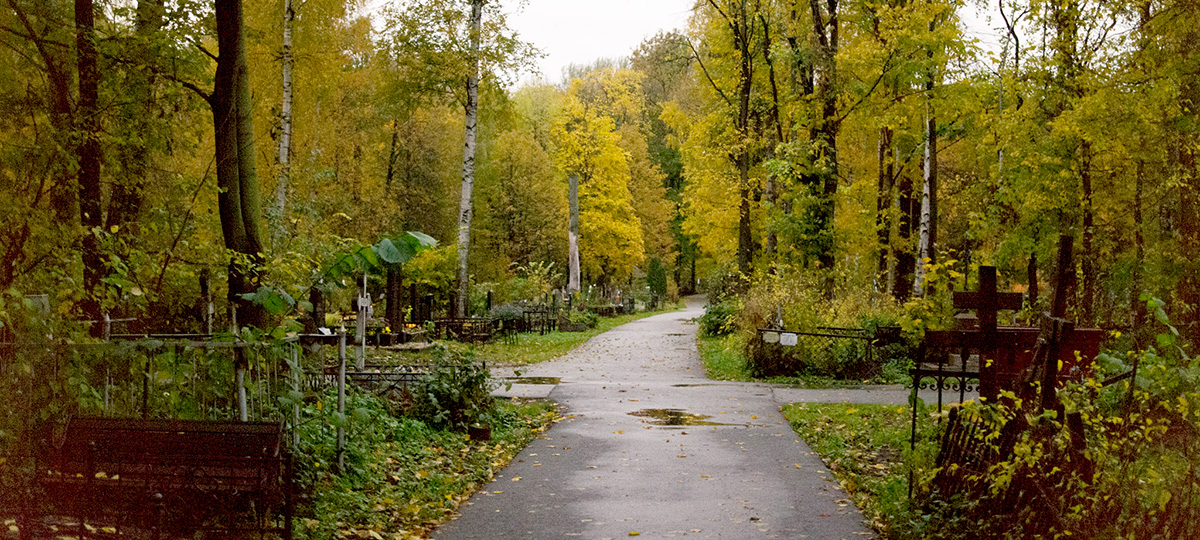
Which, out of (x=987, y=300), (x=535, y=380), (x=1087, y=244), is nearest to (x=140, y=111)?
(x=987, y=300)

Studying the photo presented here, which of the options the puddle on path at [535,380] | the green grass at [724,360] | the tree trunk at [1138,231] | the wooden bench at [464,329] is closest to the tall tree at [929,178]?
the tree trunk at [1138,231]

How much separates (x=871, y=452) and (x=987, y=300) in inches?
155

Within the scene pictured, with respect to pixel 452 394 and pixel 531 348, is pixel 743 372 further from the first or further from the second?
pixel 452 394

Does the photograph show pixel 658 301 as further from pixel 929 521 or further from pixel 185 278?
pixel 929 521

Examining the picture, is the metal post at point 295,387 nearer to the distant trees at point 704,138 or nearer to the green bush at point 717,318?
the distant trees at point 704,138

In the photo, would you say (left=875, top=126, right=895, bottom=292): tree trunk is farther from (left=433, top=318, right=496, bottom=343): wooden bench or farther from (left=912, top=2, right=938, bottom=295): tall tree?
(left=433, top=318, right=496, bottom=343): wooden bench

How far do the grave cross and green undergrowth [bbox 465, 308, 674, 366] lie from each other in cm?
1428

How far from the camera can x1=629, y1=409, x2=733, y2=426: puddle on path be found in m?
13.2

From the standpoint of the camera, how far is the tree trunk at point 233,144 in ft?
30.3

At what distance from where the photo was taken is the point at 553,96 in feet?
220

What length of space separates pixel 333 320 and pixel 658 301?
39.1 meters

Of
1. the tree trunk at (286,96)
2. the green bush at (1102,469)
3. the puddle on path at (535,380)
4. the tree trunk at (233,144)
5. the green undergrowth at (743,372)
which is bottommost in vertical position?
the puddle on path at (535,380)

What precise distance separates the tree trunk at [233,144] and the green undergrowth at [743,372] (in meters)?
11.1

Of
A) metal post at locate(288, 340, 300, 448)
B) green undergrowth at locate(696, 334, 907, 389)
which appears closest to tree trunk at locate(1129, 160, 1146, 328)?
green undergrowth at locate(696, 334, 907, 389)
